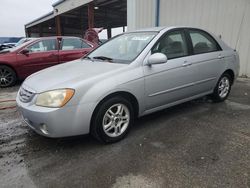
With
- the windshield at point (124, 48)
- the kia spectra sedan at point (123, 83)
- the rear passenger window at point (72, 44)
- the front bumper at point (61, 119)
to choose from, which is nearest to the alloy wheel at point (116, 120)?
the kia spectra sedan at point (123, 83)

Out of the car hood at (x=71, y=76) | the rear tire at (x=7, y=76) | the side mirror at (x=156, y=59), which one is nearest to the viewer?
the car hood at (x=71, y=76)

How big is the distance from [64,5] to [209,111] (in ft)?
57.3

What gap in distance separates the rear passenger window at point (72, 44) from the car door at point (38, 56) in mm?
299

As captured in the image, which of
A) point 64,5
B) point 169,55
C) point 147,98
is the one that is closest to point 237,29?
point 169,55

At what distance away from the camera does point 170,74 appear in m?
3.41

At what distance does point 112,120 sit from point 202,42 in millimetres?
2307

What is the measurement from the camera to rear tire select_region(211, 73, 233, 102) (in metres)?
4.45

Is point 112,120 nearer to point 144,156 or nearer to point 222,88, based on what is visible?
point 144,156

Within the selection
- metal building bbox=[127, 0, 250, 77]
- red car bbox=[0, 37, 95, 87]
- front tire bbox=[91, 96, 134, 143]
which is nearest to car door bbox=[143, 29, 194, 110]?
front tire bbox=[91, 96, 134, 143]

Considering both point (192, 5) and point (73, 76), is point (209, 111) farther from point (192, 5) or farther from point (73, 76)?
point (192, 5)

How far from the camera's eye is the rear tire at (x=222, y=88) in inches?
175

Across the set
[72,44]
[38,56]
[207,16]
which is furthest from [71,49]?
[207,16]

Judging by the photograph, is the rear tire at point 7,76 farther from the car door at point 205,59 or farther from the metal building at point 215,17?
the metal building at point 215,17

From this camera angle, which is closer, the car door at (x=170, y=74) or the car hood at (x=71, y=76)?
the car hood at (x=71, y=76)
